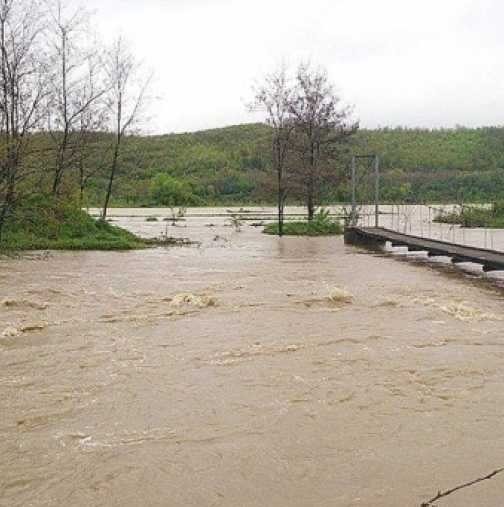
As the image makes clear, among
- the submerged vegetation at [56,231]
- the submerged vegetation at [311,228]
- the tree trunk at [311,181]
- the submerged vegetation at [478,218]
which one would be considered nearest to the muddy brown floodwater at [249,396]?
the submerged vegetation at [56,231]

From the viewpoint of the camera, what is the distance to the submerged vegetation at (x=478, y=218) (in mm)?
33375

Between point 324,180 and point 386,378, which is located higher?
point 324,180

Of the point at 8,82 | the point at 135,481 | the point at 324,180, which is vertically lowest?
the point at 135,481

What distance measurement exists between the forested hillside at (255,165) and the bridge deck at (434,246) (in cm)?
2241

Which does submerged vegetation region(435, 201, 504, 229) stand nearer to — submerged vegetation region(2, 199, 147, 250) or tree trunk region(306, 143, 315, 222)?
tree trunk region(306, 143, 315, 222)

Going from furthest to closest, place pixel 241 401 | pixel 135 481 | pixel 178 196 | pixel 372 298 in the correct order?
pixel 178 196 < pixel 372 298 < pixel 241 401 < pixel 135 481

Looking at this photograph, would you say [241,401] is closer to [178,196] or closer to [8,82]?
[8,82]

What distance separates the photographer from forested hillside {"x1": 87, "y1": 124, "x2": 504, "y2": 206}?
179 feet

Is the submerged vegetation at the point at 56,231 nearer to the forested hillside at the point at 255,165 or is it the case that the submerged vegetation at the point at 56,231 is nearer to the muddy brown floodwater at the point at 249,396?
the muddy brown floodwater at the point at 249,396

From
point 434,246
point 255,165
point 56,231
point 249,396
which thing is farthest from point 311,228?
point 255,165

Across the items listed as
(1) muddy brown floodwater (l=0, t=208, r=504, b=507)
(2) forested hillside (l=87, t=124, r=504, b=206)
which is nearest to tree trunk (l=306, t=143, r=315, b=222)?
(2) forested hillside (l=87, t=124, r=504, b=206)

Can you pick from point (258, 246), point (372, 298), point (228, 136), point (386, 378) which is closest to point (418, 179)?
point (228, 136)

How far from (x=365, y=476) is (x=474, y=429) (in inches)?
51.6

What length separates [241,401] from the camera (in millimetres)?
6234
